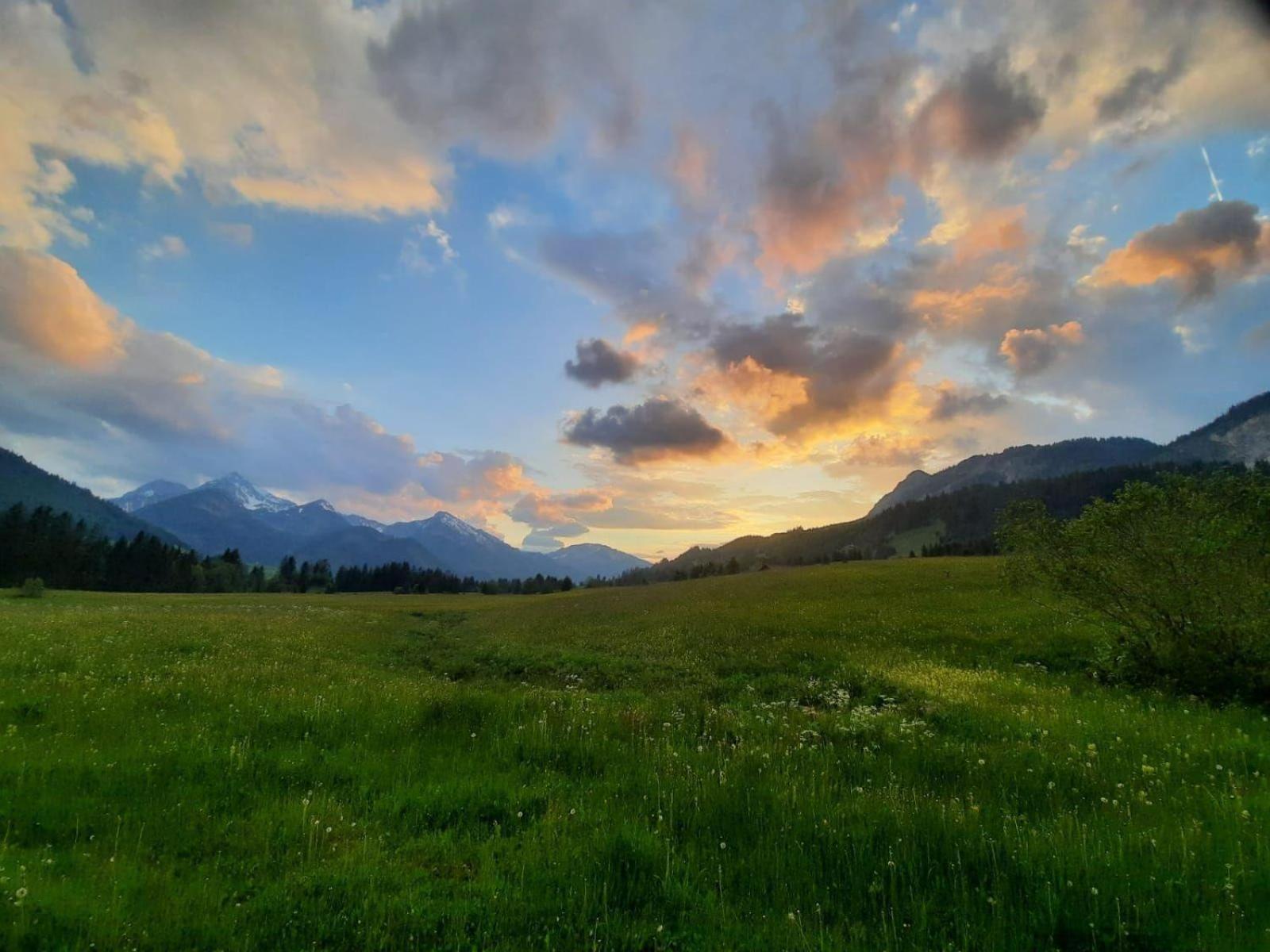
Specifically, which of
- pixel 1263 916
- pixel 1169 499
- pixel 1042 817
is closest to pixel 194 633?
pixel 1042 817

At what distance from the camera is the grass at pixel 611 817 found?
4.71 m

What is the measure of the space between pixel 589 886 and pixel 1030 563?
59.5 feet

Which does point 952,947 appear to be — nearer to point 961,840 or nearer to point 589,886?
point 961,840

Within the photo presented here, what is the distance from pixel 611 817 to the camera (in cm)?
675

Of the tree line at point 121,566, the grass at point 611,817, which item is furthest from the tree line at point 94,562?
the grass at point 611,817

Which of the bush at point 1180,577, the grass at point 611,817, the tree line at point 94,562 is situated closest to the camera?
the grass at point 611,817

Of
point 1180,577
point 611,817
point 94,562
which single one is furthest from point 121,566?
point 1180,577

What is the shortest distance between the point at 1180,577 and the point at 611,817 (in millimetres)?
16142

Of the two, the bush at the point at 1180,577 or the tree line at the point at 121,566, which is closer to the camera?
the bush at the point at 1180,577

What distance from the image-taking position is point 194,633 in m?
25.0

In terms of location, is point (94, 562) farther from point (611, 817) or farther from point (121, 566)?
point (611, 817)

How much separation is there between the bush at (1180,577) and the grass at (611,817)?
183 centimetres

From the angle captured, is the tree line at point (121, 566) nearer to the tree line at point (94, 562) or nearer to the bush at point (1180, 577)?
the tree line at point (94, 562)

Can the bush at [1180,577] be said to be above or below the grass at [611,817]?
above
